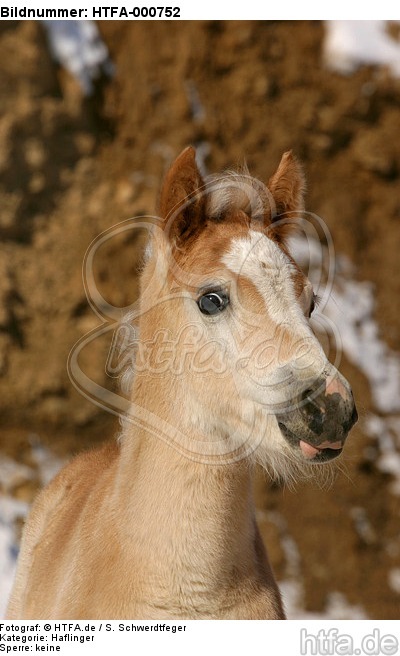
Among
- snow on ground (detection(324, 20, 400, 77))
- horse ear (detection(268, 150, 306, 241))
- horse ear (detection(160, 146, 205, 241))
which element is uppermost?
snow on ground (detection(324, 20, 400, 77))

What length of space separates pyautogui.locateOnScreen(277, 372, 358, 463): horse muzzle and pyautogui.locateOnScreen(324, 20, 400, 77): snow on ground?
6.05m

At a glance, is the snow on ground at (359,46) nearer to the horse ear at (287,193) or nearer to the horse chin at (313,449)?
the horse ear at (287,193)

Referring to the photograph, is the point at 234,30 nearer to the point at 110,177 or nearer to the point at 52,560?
the point at 110,177

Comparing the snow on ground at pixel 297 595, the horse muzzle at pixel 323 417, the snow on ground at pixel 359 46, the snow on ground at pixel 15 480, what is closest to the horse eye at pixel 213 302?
the horse muzzle at pixel 323 417

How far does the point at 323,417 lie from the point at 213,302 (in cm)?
60

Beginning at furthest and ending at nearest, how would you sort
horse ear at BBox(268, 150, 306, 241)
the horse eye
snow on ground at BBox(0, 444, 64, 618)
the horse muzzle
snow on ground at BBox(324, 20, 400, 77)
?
snow on ground at BBox(324, 20, 400, 77) → snow on ground at BBox(0, 444, 64, 618) → horse ear at BBox(268, 150, 306, 241) → the horse eye → the horse muzzle

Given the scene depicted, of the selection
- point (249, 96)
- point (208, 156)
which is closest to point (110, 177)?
point (208, 156)

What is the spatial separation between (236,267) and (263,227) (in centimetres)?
37

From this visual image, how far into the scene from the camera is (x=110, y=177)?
7.87 metres

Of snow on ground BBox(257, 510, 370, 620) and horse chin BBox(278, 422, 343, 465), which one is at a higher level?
snow on ground BBox(257, 510, 370, 620)

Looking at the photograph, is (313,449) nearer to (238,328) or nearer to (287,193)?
(238,328)

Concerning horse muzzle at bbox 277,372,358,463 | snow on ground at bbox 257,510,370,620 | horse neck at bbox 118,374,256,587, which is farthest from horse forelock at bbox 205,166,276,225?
snow on ground at bbox 257,510,370,620

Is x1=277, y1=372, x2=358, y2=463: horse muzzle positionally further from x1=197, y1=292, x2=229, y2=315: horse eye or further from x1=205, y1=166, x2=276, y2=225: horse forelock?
x1=205, y1=166, x2=276, y2=225: horse forelock

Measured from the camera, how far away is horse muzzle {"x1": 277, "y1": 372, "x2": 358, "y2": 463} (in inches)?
106
